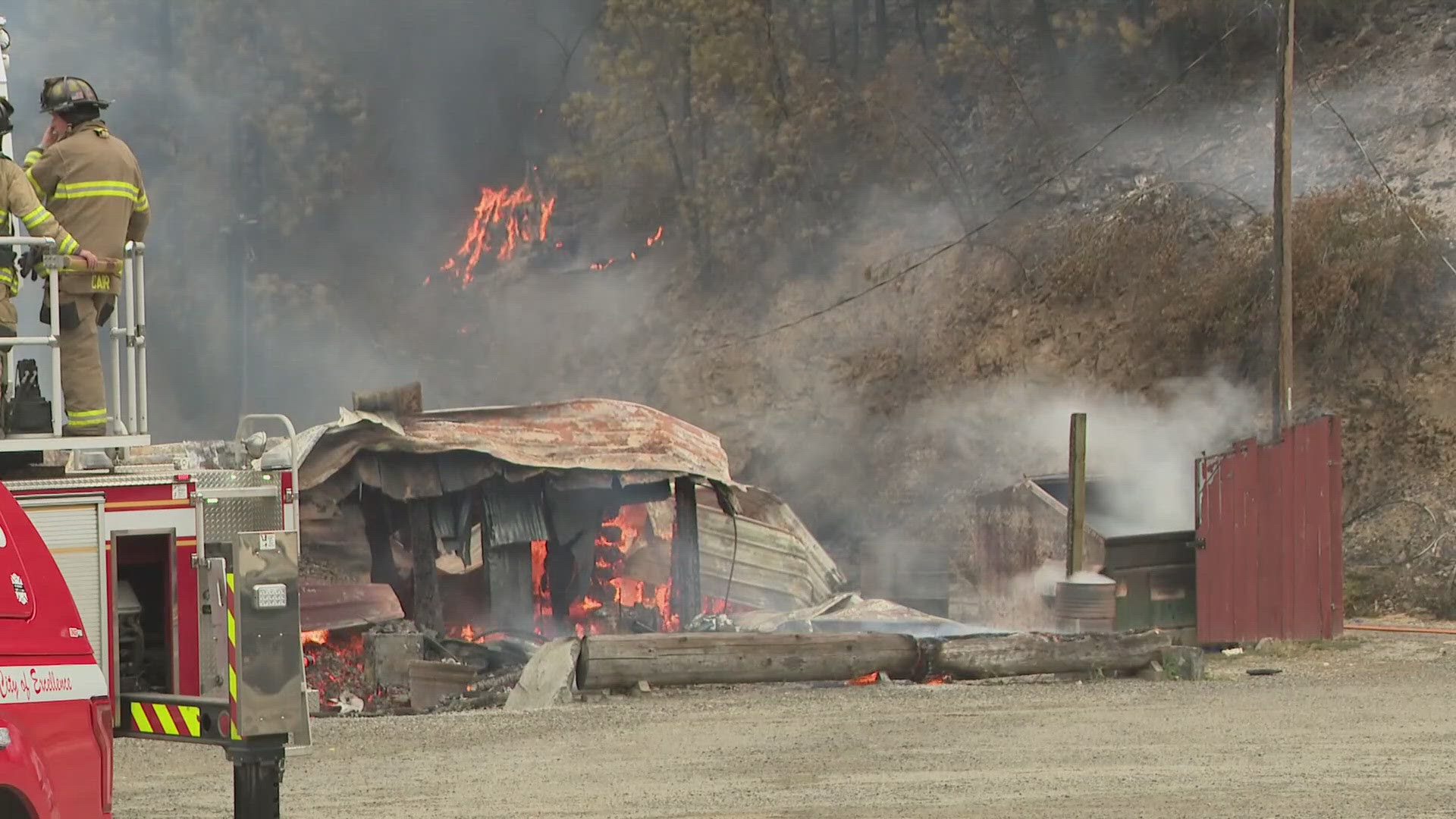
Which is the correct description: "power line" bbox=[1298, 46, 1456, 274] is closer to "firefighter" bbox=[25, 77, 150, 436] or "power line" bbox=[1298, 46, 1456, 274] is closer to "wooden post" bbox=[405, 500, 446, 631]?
"wooden post" bbox=[405, 500, 446, 631]

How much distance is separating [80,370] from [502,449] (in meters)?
10.4

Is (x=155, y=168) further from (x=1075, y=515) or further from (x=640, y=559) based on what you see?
(x=1075, y=515)

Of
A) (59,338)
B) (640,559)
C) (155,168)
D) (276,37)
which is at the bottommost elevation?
(640,559)

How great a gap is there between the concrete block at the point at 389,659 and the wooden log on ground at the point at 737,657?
2395 millimetres

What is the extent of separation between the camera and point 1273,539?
1925cm

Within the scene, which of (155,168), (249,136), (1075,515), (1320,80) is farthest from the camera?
(249,136)

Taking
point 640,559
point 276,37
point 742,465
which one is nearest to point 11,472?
point 640,559

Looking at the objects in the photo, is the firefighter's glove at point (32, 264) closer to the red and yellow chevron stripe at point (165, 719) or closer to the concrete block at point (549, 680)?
the red and yellow chevron stripe at point (165, 719)

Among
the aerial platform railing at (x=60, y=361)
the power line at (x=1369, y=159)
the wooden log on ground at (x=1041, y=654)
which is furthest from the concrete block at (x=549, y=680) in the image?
the power line at (x=1369, y=159)

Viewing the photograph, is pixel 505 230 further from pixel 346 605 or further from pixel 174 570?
pixel 174 570

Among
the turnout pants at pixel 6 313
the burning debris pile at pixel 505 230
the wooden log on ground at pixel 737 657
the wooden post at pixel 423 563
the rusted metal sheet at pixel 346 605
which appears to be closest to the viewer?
the turnout pants at pixel 6 313

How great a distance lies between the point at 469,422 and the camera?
64.5ft

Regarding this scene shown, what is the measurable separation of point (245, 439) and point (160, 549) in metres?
0.77

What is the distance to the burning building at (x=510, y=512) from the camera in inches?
732
